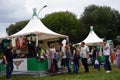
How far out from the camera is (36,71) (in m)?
22.4

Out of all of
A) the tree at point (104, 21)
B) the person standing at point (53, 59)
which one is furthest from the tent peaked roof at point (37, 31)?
the tree at point (104, 21)

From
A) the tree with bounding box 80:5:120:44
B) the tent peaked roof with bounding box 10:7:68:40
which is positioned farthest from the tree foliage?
the tent peaked roof with bounding box 10:7:68:40

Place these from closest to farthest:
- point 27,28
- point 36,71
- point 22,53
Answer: point 36,71 < point 22,53 < point 27,28

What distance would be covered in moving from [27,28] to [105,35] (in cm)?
5615

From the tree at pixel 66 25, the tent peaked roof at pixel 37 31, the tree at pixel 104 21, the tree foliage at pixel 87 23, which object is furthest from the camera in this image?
the tree at pixel 66 25

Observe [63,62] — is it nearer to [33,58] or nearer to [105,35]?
[33,58]

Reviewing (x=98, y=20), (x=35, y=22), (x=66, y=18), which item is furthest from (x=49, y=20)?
(x=35, y=22)

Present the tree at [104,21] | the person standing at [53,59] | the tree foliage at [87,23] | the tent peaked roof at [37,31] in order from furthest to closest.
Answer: the tree foliage at [87,23] < the tree at [104,21] < the tent peaked roof at [37,31] < the person standing at [53,59]

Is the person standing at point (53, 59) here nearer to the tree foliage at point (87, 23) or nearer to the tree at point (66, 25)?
the tree foliage at point (87, 23)

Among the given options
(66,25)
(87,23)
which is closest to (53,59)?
(66,25)

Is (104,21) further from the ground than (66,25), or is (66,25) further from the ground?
(104,21)

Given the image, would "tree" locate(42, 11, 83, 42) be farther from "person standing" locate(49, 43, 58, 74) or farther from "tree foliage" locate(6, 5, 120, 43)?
"person standing" locate(49, 43, 58, 74)

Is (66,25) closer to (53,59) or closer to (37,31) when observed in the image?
(37,31)

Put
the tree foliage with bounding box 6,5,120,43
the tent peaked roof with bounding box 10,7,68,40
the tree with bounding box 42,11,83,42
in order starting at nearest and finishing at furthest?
the tent peaked roof with bounding box 10,7,68,40 → the tree foliage with bounding box 6,5,120,43 → the tree with bounding box 42,11,83,42
